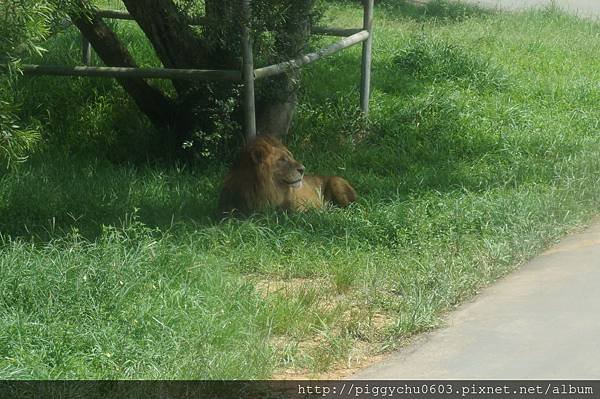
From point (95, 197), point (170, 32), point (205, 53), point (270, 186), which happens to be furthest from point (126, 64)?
point (270, 186)

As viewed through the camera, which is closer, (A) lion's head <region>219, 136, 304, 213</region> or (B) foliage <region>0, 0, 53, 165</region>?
(B) foliage <region>0, 0, 53, 165</region>

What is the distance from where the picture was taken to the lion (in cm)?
735

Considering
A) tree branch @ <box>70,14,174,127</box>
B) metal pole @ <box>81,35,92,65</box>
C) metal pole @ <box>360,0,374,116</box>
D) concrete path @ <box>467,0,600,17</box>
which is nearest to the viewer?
tree branch @ <box>70,14,174,127</box>

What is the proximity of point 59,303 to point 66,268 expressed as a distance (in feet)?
1.11

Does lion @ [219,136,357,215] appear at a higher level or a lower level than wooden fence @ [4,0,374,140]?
lower

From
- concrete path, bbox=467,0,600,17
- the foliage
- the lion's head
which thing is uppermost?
the foliage

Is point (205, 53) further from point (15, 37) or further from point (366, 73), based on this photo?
point (15, 37)

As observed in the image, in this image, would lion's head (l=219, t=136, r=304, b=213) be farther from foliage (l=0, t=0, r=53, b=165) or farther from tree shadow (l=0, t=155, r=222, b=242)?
foliage (l=0, t=0, r=53, b=165)

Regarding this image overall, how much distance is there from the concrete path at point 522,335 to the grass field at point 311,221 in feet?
0.49

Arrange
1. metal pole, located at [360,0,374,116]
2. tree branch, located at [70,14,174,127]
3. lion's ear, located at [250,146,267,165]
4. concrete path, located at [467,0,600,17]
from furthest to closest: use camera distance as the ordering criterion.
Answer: concrete path, located at [467,0,600,17] < metal pole, located at [360,0,374,116] < tree branch, located at [70,14,174,127] < lion's ear, located at [250,146,267,165]

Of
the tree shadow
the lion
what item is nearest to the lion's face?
the lion

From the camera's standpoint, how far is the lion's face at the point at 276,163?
24.5 ft

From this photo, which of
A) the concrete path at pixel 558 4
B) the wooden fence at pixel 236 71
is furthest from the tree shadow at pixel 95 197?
the concrete path at pixel 558 4

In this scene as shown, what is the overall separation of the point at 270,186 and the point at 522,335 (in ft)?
9.80
